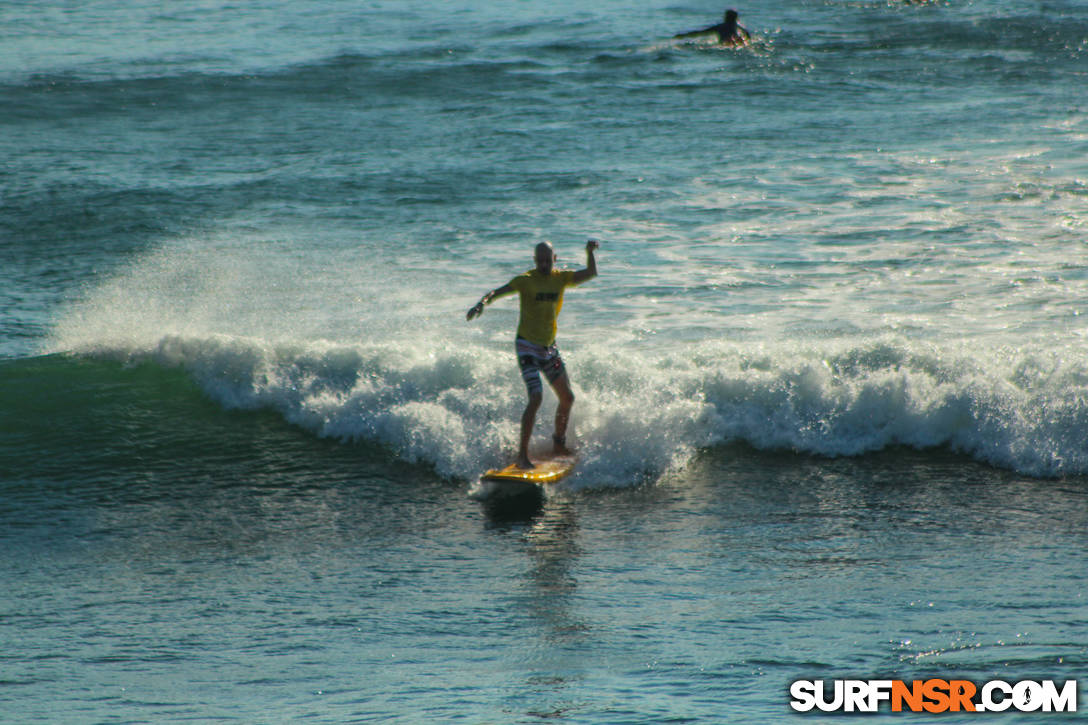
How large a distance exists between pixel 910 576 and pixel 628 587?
5.98 ft

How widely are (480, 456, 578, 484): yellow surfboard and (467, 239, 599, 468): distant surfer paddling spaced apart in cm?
10

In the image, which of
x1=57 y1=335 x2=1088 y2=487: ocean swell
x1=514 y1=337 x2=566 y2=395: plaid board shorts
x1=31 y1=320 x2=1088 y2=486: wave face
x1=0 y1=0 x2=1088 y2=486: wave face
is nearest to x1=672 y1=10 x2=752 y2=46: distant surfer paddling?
x1=0 y1=0 x2=1088 y2=486: wave face

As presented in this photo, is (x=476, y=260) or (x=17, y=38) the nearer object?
(x=476, y=260)

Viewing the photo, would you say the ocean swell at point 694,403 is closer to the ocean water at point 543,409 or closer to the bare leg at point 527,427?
the ocean water at point 543,409

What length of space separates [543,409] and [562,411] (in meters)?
1.01

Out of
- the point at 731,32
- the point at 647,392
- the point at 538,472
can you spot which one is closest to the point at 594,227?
the point at 647,392

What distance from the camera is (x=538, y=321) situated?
29.5ft

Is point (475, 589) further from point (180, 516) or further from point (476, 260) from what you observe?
point (476, 260)

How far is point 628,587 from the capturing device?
7266 mm

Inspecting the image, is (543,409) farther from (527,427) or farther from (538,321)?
(538,321)

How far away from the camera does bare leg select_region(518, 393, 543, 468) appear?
9062mm

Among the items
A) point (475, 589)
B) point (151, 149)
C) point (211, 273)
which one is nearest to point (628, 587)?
point (475, 589)

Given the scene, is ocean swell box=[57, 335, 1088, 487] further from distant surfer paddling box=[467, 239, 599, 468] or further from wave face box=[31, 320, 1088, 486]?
distant surfer paddling box=[467, 239, 599, 468]

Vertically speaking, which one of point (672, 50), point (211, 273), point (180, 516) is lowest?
point (180, 516)
